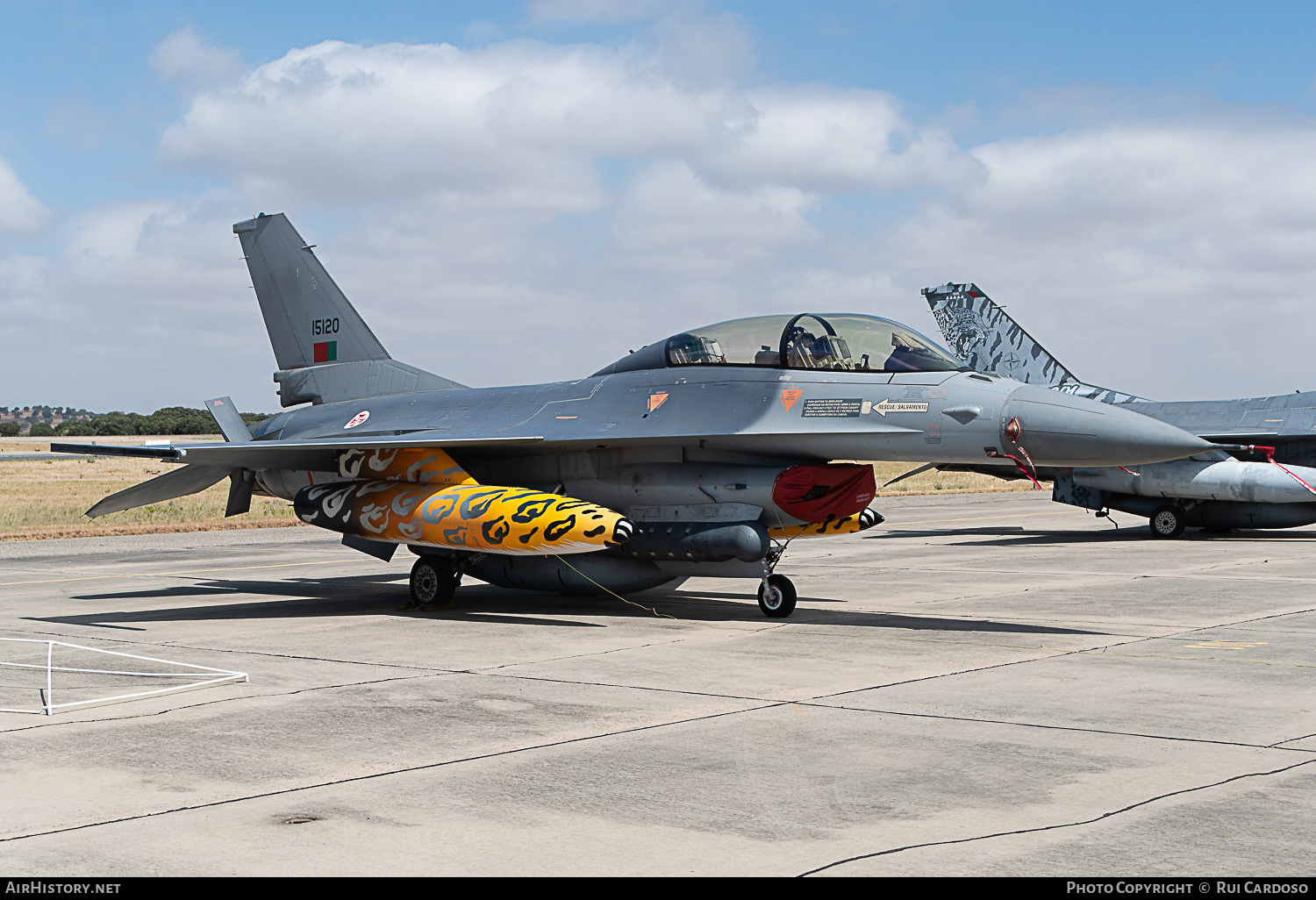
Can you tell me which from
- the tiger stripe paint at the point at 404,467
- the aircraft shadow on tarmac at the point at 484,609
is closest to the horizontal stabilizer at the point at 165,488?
the aircraft shadow on tarmac at the point at 484,609

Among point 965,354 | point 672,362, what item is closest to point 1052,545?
point 965,354

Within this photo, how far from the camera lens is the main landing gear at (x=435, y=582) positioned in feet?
44.0

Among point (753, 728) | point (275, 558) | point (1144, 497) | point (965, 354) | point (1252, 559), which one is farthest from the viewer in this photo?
point (965, 354)

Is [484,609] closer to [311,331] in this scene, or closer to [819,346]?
[819,346]

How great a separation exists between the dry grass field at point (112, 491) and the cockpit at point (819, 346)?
3.40 feet

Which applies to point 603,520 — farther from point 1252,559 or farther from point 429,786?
point 1252,559

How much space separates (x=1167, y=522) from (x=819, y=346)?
1422cm

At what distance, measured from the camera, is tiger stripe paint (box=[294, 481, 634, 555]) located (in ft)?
37.7

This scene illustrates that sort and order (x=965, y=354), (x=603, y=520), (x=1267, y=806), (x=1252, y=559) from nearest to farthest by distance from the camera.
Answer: (x=1267, y=806)
(x=603, y=520)
(x=1252, y=559)
(x=965, y=354)

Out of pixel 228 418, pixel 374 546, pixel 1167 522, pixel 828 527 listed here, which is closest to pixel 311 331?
pixel 228 418

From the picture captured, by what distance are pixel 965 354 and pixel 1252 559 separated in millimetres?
11449

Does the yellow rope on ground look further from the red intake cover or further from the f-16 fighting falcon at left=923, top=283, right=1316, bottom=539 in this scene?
the f-16 fighting falcon at left=923, top=283, right=1316, bottom=539

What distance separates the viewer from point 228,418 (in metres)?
15.3
